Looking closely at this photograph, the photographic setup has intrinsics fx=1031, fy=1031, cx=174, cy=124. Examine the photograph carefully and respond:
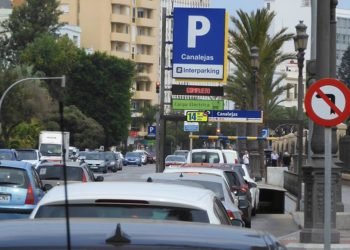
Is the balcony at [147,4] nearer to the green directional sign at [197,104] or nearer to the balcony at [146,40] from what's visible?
the balcony at [146,40]

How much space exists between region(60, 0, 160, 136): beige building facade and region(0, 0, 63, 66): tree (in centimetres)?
1513

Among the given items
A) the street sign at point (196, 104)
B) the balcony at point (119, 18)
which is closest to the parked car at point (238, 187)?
the street sign at point (196, 104)

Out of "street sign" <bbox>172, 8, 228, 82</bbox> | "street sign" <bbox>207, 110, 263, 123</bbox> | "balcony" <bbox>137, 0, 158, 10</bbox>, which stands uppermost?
"balcony" <bbox>137, 0, 158, 10</bbox>

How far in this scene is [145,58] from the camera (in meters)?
134

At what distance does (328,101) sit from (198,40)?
20.1m

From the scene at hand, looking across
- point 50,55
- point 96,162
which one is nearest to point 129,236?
point 96,162

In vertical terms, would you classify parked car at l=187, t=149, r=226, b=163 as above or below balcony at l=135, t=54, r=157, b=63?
below

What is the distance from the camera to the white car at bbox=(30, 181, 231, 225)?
7.42m

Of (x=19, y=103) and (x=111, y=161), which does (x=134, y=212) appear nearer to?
(x=111, y=161)

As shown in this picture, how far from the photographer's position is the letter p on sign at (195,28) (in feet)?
111

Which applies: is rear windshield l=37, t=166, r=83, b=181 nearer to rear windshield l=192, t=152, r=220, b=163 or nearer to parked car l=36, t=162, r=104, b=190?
parked car l=36, t=162, r=104, b=190

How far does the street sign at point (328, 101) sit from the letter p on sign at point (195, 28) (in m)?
19.9

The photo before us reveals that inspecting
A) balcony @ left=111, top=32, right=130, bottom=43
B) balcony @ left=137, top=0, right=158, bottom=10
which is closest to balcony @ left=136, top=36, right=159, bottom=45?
balcony @ left=111, top=32, right=130, bottom=43

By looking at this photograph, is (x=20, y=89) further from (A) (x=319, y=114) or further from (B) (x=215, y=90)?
(A) (x=319, y=114)
